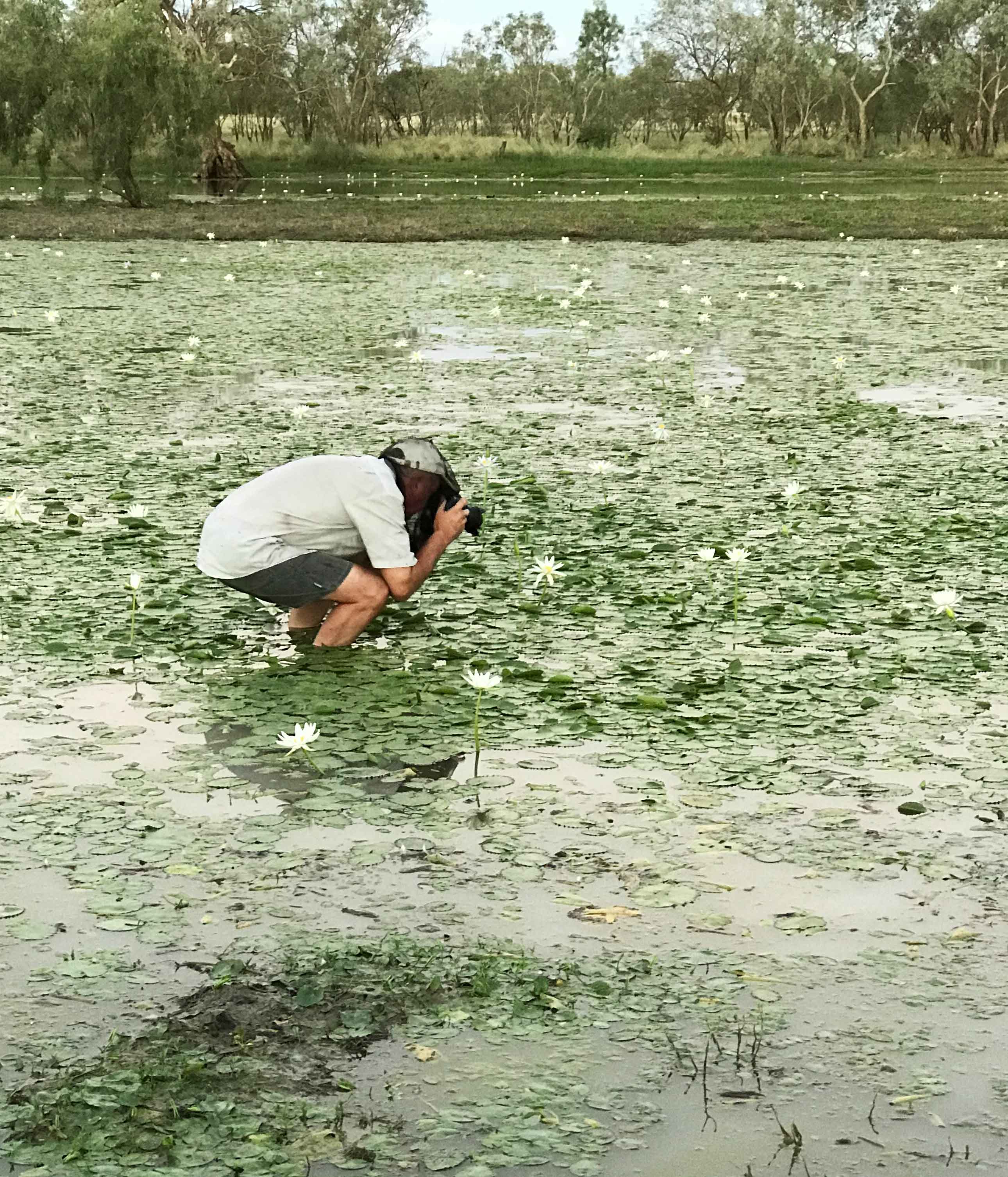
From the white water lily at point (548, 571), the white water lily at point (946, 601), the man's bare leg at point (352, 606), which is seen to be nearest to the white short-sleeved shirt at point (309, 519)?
the man's bare leg at point (352, 606)

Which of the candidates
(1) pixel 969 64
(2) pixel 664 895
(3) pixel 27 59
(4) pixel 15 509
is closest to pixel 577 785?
(2) pixel 664 895

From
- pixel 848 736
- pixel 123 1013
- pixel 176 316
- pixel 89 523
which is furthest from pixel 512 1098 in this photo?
pixel 176 316

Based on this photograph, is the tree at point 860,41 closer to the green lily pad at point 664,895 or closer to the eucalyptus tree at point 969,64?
the eucalyptus tree at point 969,64

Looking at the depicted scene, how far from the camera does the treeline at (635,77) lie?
6706 cm

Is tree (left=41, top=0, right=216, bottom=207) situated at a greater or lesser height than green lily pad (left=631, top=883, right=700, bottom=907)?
greater

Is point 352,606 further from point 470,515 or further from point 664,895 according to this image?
point 664,895

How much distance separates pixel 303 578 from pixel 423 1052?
2774 mm

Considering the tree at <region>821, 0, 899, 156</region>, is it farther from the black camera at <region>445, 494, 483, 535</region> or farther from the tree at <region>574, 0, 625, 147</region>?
the black camera at <region>445, 494, 483, 535</region>

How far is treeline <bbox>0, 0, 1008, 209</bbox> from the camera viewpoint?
67062mm

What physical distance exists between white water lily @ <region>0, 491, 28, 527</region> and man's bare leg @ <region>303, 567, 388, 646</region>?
5.85 ft

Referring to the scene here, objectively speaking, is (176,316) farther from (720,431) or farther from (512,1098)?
(512,1098)

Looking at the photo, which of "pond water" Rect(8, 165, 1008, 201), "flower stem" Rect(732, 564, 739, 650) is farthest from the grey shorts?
"pond water" Rect(8, 165, 1008, 201)

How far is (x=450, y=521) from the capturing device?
6.08 meters

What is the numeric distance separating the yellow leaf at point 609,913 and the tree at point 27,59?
32496 mm
